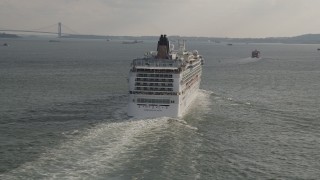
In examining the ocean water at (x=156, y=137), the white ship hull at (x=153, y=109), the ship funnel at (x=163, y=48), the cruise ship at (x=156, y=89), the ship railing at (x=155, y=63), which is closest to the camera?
the ocean water at (x=156, y=137)

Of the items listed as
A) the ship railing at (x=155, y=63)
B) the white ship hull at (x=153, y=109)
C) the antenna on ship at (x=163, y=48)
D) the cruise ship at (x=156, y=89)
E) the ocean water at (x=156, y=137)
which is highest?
the antenna on ship at (x=163, y=48)

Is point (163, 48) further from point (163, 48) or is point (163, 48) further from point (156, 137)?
point (156, 137)

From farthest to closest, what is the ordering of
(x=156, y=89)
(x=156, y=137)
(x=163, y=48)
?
(x=163, y=48), (x=156, y=89), (x=156, y=137)

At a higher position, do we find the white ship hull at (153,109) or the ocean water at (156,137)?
the white ship hull at (153,109)

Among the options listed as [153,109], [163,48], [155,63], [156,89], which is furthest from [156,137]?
[163,48]

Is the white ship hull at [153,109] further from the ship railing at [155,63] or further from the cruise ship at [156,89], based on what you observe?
the ship railing at [155,63]

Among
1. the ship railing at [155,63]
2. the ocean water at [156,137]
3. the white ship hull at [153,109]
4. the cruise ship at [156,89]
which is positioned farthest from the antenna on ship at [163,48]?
the white ship hull at [153,109]

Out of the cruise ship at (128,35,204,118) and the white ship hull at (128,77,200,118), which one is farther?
the cruise ship at (128,35,204,118)

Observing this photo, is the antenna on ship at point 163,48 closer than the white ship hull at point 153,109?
No

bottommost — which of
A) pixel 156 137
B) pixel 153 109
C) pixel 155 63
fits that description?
pixel 156 137

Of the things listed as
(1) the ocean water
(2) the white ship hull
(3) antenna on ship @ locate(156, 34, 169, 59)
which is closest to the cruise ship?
(2) the white ship hull

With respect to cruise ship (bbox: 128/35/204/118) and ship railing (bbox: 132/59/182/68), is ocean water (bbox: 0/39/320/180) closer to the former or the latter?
cruise ship (bbox: 128/35/204/118)

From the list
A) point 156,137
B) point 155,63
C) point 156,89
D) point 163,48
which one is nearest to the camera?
point 156,137

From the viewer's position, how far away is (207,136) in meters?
52.1
